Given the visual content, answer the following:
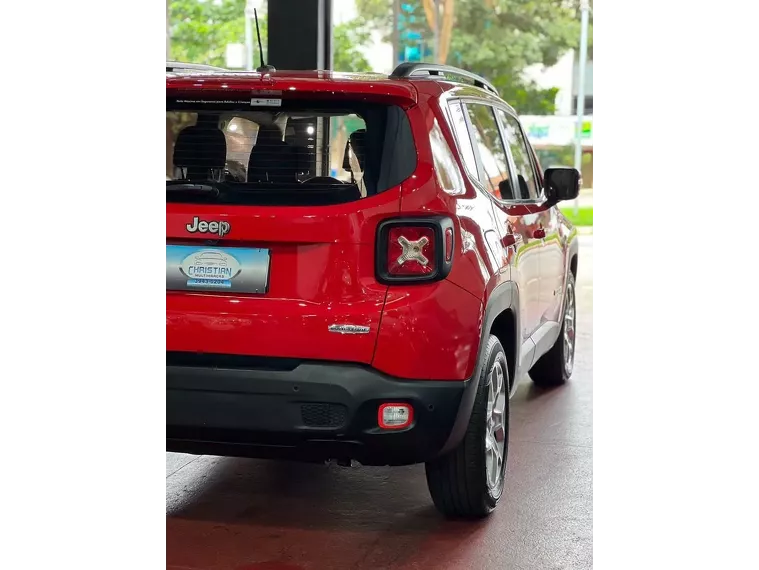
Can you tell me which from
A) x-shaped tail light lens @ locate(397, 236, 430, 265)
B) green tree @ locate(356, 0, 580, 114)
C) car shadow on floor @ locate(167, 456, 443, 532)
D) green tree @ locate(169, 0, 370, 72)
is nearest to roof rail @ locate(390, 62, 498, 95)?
x-shaped tail light lens @ locate(397, 236, 430, 265)

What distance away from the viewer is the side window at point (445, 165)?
3639 mm

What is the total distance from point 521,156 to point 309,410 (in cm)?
236

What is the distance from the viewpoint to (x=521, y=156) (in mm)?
5309

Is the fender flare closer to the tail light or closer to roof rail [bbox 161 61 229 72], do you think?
the tail light

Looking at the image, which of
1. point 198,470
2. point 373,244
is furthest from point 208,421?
point 198,470

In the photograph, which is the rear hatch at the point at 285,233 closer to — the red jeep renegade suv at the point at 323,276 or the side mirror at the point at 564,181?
the red jeep renegade suv at the point at 323,276

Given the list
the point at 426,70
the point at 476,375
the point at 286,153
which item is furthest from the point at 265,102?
the point at 476,375

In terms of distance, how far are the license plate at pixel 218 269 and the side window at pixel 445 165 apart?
2.21 feet

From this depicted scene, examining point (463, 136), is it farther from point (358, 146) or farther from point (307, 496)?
point (307, 496)
